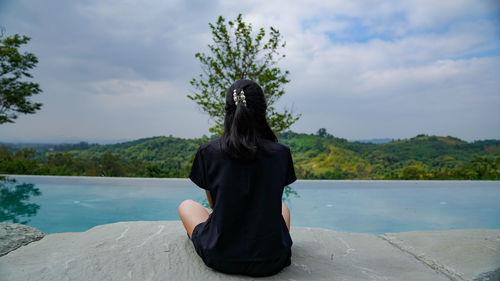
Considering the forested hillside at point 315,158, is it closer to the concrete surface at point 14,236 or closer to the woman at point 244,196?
the concrete surface at point 14,236

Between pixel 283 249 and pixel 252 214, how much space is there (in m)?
0.26

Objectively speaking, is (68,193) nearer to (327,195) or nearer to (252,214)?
(327,195)

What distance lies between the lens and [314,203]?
5.05m

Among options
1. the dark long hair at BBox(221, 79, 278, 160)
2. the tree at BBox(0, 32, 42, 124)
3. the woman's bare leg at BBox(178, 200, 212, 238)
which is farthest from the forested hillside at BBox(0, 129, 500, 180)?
the dark long hair at BBox(221, 79, 278, 160)

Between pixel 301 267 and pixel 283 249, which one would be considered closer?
pixel 283 249

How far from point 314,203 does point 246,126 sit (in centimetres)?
375

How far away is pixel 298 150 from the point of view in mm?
10336

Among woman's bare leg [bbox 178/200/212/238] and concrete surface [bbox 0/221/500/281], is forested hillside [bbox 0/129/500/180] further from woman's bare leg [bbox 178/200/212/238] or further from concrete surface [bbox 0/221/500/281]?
woman's bare leg [bbox 178/200/212/238]

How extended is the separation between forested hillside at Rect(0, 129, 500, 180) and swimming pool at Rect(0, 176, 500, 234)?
1.33 m

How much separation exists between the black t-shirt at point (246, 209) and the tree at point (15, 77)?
8015mm

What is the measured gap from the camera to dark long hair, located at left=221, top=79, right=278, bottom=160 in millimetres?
1529

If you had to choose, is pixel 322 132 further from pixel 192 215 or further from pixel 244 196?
pixel 244 196

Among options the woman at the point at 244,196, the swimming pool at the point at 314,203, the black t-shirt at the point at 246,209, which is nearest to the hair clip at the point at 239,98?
the woman at the point at 244,196

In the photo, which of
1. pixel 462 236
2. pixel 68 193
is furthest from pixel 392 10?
pixel 68 193
